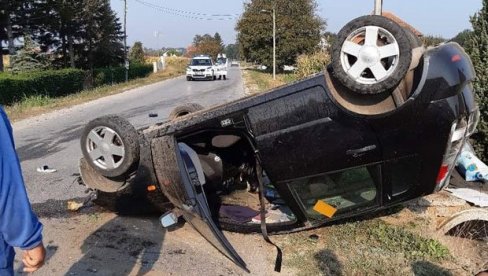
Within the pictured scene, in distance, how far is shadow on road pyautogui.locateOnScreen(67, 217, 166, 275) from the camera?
4.08m

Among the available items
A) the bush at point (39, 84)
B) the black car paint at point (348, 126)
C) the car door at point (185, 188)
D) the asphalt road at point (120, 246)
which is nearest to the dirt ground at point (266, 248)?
the asphalt road at point (120, 246)

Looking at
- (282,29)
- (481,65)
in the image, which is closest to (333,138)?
(481,65)

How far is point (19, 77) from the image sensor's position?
70.8 ft

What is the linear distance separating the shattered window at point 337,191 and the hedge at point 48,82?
17765 millimetres

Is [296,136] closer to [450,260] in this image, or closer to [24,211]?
[450,260]

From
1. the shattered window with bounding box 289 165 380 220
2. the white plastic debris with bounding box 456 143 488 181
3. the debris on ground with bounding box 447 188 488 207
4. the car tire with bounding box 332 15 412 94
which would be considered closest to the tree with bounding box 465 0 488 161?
the white plastic debris with bounding box 456 143 488 181

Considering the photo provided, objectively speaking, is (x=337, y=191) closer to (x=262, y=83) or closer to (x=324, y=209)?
(x=324, y=209)

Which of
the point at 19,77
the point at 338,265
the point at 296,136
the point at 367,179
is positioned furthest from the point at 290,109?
the point at 19,77

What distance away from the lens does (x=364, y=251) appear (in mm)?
4566

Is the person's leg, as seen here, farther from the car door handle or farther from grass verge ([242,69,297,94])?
grass verge ([242,69,297,94])

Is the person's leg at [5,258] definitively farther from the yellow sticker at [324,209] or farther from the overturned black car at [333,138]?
the yellow sticker at [324,209]

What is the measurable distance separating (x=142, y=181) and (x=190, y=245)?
0.75 metres

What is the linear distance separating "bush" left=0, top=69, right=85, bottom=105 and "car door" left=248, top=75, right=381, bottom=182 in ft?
59.0

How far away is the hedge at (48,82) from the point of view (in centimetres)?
1994
